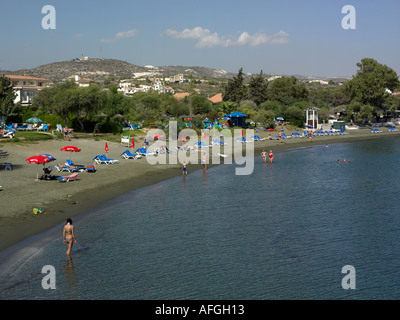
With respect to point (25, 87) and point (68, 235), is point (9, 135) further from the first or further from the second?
point (25, 87)

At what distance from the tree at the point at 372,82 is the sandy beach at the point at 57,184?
59.9 meters

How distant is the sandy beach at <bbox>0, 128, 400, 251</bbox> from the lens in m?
23.0

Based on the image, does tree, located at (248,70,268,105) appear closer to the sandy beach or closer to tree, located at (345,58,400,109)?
tree, located at (345,58,400,109)

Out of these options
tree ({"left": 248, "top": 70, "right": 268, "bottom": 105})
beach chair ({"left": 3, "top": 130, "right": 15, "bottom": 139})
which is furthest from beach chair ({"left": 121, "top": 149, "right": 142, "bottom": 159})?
tree ({"left": 248, "top": 70, "right": 268, "bottom": 105})

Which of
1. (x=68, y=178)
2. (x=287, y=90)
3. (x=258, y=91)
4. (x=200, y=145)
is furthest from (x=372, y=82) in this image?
(x=68, y=178)

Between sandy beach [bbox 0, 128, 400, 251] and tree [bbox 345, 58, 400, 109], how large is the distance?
59884 millimetres

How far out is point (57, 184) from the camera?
101ft

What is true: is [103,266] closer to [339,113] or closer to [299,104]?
[299,104]

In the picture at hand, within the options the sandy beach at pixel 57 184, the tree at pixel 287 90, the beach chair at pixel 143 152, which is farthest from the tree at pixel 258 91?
the beach chair at pixel 143 152

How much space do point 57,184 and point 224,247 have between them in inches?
548
